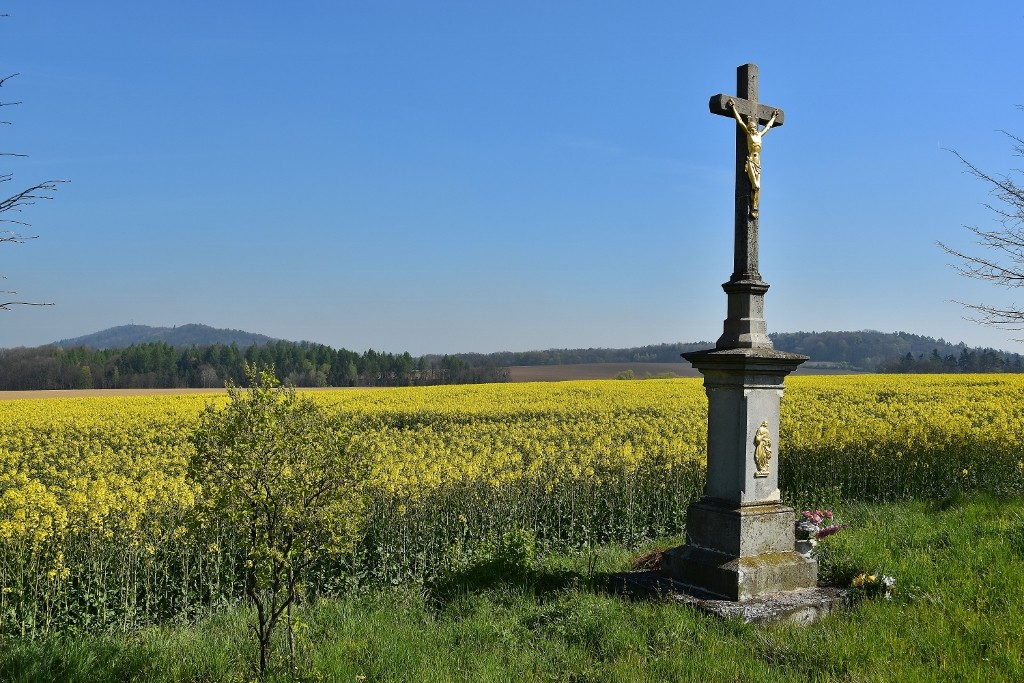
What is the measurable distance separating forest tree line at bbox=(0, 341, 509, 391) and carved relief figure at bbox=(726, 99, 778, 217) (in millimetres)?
51153

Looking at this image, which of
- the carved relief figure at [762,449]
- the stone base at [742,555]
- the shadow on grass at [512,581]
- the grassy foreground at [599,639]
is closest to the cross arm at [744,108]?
the carved relief figure at [762,449]

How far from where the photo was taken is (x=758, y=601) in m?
6.69

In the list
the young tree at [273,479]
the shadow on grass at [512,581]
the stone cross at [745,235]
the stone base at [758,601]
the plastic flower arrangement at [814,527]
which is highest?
the stone cross at [745,235]

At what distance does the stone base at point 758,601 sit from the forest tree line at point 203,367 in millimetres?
51260

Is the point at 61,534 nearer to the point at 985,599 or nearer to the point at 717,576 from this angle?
the point at 717,576

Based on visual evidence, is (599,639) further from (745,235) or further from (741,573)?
(745,235)

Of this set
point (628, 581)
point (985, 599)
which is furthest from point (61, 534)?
point (985, 599)

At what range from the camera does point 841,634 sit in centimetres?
581

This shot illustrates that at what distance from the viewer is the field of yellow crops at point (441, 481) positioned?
8.62 meters

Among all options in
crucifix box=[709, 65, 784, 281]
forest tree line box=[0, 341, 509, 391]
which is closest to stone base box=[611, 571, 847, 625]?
crucifix box=[709, 65, 784, 281]

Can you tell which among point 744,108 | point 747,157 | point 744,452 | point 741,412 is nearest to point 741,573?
point 744,452

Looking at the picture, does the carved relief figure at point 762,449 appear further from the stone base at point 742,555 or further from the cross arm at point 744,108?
the cross arm at point 744,108

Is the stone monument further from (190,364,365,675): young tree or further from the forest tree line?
the forest tree line

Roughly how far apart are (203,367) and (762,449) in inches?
2727
